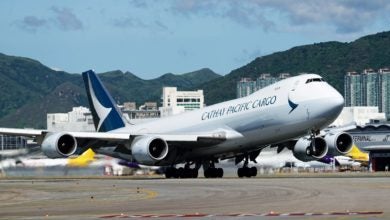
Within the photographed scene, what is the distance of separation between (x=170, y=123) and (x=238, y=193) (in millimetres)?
31486

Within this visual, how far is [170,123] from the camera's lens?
235 feet

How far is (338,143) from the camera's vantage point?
64.3 metres

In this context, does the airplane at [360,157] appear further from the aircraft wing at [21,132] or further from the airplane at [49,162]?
the aircraft wing at [21,132]

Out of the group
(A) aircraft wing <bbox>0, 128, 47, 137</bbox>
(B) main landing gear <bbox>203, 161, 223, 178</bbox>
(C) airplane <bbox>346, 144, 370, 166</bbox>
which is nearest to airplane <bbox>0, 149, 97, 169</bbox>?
(A) aircraft wing <bbox>0, 128, 47, 137</bbox>

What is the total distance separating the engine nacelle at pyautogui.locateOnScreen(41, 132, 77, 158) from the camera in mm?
60469

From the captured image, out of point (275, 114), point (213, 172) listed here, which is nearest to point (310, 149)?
point (275, 114)

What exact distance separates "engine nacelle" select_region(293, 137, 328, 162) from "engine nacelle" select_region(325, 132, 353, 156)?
52 cm

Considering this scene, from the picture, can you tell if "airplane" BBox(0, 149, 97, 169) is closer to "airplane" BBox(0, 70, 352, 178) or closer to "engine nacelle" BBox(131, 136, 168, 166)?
"airplane" BBox(0, 70, 352, 178)

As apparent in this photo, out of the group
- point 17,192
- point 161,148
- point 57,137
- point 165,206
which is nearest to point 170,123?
point 161,148

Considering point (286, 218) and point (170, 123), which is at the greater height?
point (170, 123)

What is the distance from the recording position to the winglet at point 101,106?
252 feet

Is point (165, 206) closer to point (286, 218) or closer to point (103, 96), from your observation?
point (286, 218)

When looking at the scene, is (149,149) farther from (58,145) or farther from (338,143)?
(338,143)

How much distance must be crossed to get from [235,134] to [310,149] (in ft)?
19.9
